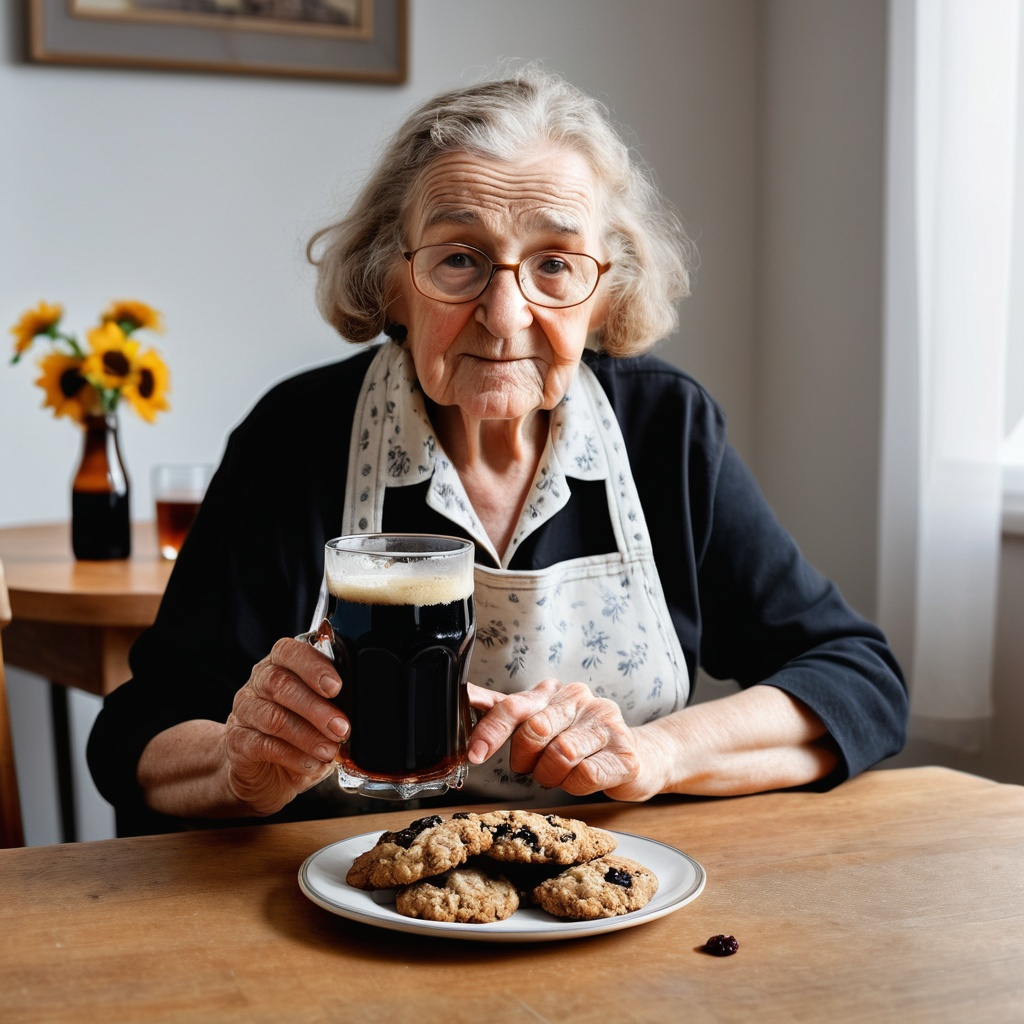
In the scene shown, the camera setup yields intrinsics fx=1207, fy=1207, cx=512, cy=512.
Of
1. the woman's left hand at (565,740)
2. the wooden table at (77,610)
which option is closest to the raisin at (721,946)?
the woman's left hand at (565,740)

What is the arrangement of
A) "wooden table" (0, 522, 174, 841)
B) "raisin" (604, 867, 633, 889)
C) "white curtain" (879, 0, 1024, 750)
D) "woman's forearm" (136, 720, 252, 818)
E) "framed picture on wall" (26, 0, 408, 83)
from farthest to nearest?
"framed picture on wall" (26, 0, 408, 83) → "white curtain" (879, 0, 1024, 750) → "wooden table" (0, 522, 174, 841) → "woman's forearm" (136, 720, 252, 818) → "raisin" (604, 867, 633, 889)


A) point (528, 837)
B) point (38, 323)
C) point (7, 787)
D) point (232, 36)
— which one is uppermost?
point (232, 36)

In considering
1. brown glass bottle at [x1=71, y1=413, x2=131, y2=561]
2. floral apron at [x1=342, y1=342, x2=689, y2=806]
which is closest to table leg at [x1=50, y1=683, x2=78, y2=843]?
brown glass bottle at [x1=71, y1=413, x2=131, y2=561]

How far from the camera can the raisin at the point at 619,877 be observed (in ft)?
2.87

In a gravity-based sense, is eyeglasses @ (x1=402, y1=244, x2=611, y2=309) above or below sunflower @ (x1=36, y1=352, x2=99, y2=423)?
above

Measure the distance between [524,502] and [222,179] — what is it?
182cm

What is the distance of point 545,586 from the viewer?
1.40 m

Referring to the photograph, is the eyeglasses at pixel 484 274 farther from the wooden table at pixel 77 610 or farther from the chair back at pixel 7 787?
the wooden table at pixel 77 610

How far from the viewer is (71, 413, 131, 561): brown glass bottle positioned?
232 cm

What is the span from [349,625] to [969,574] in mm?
1547

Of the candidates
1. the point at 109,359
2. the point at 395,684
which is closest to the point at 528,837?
the point at 395,684

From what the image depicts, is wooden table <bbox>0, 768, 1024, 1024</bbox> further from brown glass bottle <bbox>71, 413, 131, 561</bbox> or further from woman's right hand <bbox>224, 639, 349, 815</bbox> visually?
brown glass bottle <bbox>71, 413, 131, 561</bbox>

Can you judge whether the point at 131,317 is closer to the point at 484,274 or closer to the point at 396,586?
the point at 484,274

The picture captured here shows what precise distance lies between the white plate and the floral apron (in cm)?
39
